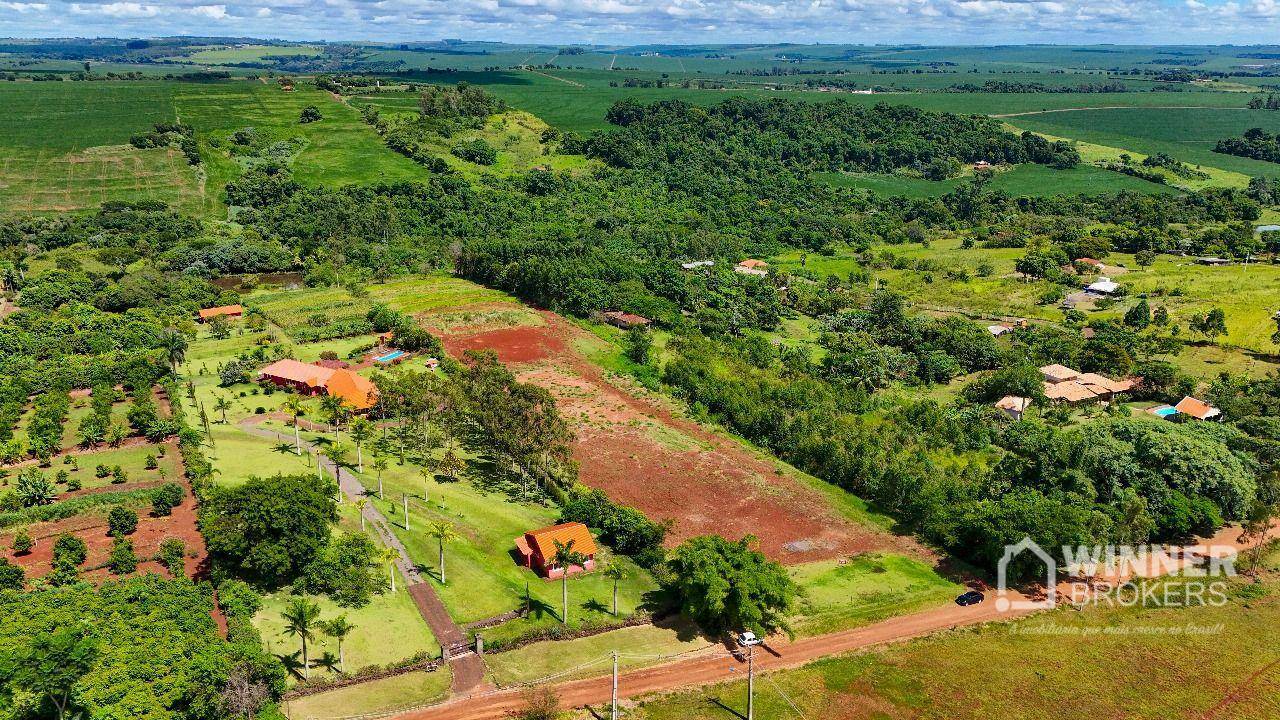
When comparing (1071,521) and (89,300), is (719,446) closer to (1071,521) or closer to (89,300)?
(1071,521)

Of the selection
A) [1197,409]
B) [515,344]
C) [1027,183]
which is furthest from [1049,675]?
[1027,183]

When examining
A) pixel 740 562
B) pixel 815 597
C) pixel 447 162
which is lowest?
pixel 815 597

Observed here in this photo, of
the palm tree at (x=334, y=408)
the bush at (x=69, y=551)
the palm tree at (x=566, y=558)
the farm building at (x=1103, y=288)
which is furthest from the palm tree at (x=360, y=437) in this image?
the farm building at (x=1103, y=288)

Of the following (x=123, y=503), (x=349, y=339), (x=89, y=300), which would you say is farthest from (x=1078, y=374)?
(x=89, y=300)

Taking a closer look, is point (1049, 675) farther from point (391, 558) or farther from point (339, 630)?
point (339, 630)

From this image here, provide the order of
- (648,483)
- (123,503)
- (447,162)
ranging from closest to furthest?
(123,503), (648,483), (447,162)

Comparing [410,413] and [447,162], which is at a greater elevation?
[447,162]

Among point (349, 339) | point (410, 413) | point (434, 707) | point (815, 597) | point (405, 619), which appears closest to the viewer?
point (434, 707)
